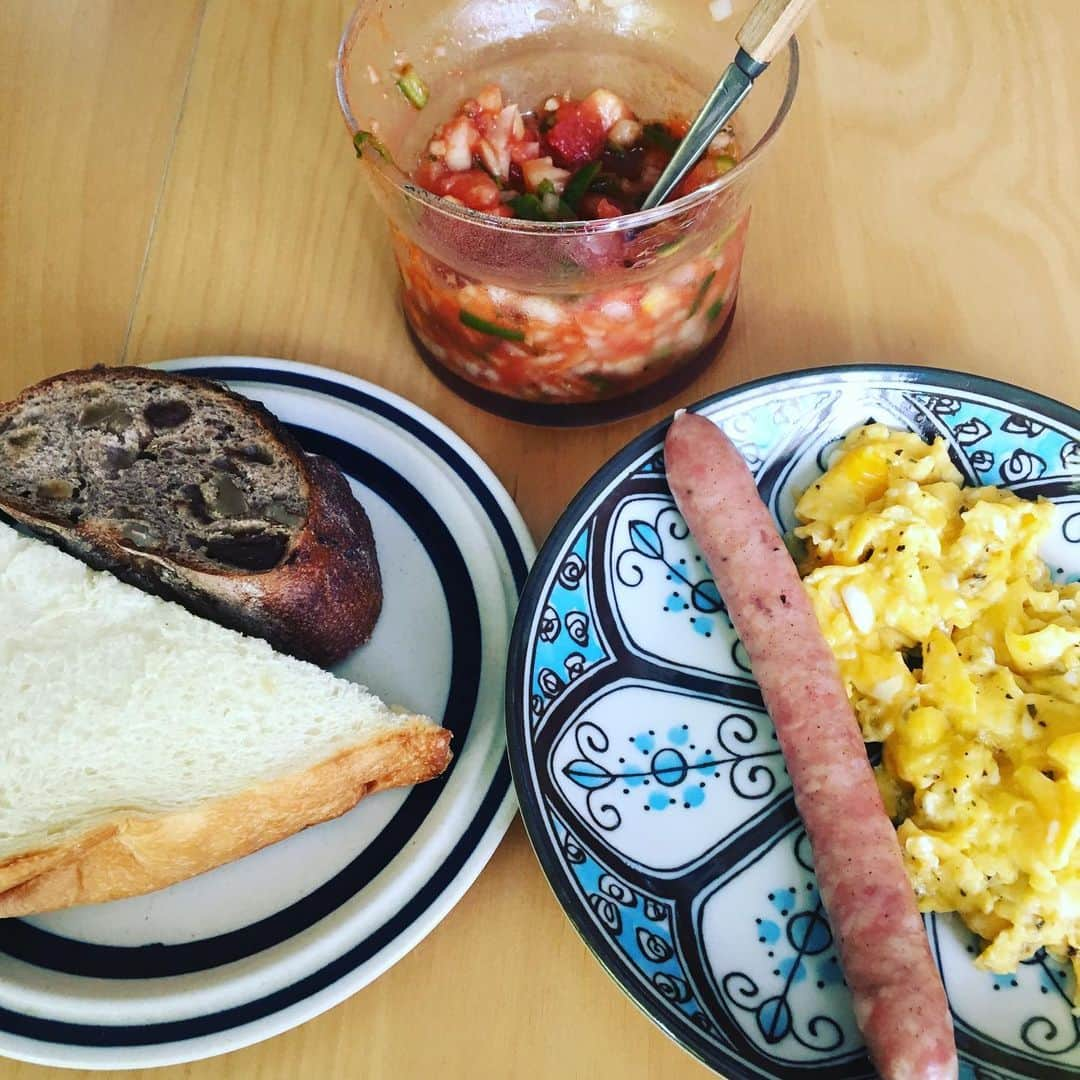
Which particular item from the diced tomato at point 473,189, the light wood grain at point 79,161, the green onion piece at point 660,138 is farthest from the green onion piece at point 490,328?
the light wood grain at point 79,161

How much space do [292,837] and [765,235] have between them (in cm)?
135

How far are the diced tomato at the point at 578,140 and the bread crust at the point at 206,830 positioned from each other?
0.89 metres

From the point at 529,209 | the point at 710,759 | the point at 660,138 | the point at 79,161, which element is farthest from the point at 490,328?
the point at 79,161

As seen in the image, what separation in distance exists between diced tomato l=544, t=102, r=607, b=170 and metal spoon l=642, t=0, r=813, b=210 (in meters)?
0.19

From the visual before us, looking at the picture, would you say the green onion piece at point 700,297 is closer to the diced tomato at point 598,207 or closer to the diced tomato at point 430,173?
the diced tomato at point 598,207

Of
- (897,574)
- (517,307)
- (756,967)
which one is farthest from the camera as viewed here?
(517,307)

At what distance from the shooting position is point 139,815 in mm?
1306

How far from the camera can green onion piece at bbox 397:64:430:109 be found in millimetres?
1666

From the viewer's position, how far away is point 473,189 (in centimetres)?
154

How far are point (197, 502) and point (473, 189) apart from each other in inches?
24.1

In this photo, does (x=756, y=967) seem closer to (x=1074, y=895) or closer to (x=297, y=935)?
(x=1074, y=895)

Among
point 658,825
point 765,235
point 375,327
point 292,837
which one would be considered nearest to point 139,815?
point 292,837

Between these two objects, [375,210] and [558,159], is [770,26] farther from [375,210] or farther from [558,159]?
[375,210]

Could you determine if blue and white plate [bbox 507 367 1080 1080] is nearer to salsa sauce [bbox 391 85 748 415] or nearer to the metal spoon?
salsa sauce [bbox 391 85 748 415]
